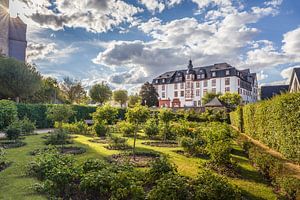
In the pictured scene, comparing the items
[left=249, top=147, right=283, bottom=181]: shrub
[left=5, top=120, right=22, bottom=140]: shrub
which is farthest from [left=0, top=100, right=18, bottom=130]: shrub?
[left=249, top=147, right=283, bottom=181]: shrub

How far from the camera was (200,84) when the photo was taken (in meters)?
59.7

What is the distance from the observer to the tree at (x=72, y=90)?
171 ft

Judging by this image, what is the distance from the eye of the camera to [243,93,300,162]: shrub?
8.98 m

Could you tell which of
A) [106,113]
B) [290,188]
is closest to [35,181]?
[290,188]

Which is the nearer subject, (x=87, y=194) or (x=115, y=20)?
(x=87, y=194)

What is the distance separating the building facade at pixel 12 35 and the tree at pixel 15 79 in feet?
60.3

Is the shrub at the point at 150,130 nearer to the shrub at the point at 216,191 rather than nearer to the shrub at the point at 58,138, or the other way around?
the shrub at the point at 58,138

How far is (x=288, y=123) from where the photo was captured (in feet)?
31.6

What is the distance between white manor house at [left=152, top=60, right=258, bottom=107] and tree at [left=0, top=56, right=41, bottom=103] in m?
40.0

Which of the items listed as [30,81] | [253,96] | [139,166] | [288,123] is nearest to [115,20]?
[139,166]

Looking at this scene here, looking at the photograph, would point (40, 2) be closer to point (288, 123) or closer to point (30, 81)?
point (288, 123)

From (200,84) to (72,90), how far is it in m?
30.5

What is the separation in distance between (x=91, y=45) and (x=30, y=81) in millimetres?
17314

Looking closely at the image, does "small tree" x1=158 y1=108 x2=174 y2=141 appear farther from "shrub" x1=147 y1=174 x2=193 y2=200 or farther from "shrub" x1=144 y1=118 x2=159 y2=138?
"shrub" x1=147 y1=174 x2=193 y2=200
